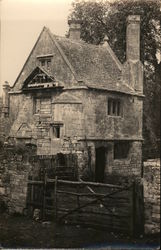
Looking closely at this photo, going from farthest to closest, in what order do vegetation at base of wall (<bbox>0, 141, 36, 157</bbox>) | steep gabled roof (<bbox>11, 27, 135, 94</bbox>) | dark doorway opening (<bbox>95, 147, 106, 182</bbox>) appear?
dark doorway opening (<bbox>95, 147, 106, 182</bbox>) → steep gabled roof (<bbox>11, 27, 135, 94</bbox>) → vegetation at base of wall (<bbox>0, 141, 36, 157</bbox>)

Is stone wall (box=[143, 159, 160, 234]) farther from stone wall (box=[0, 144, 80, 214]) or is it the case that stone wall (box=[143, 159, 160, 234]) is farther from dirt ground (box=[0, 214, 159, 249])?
stone wall (box=[0, 144, 80, 214])

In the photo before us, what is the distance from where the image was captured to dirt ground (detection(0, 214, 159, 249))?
11.2 metres

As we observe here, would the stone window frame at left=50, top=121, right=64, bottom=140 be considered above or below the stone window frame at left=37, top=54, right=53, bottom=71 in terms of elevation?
below

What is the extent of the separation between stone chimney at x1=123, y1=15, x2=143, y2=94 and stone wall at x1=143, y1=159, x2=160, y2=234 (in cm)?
1208

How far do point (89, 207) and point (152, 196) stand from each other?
3103mm

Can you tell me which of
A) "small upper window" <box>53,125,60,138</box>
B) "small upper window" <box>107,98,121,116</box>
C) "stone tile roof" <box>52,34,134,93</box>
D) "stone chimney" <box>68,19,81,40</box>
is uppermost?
"stone chimney" <box>68,19,81,40</box>

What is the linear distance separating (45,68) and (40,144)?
432 cm

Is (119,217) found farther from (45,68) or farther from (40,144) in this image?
(45,68)

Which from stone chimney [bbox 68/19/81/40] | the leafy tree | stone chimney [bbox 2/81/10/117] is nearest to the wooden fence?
the leafy tree

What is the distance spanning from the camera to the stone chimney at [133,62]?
2283 cm

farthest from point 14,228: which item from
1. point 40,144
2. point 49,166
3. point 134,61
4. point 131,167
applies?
point 134,61

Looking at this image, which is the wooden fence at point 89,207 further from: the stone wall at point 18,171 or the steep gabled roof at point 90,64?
the steep gabled roof at point 90,64

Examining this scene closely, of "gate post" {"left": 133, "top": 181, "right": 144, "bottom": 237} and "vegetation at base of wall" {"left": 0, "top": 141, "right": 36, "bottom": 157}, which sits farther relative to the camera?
"vegetation at base of wall" {"left": 0, "top": 141, "right": 36, "bottom": 157}

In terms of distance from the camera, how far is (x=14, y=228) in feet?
43.2
